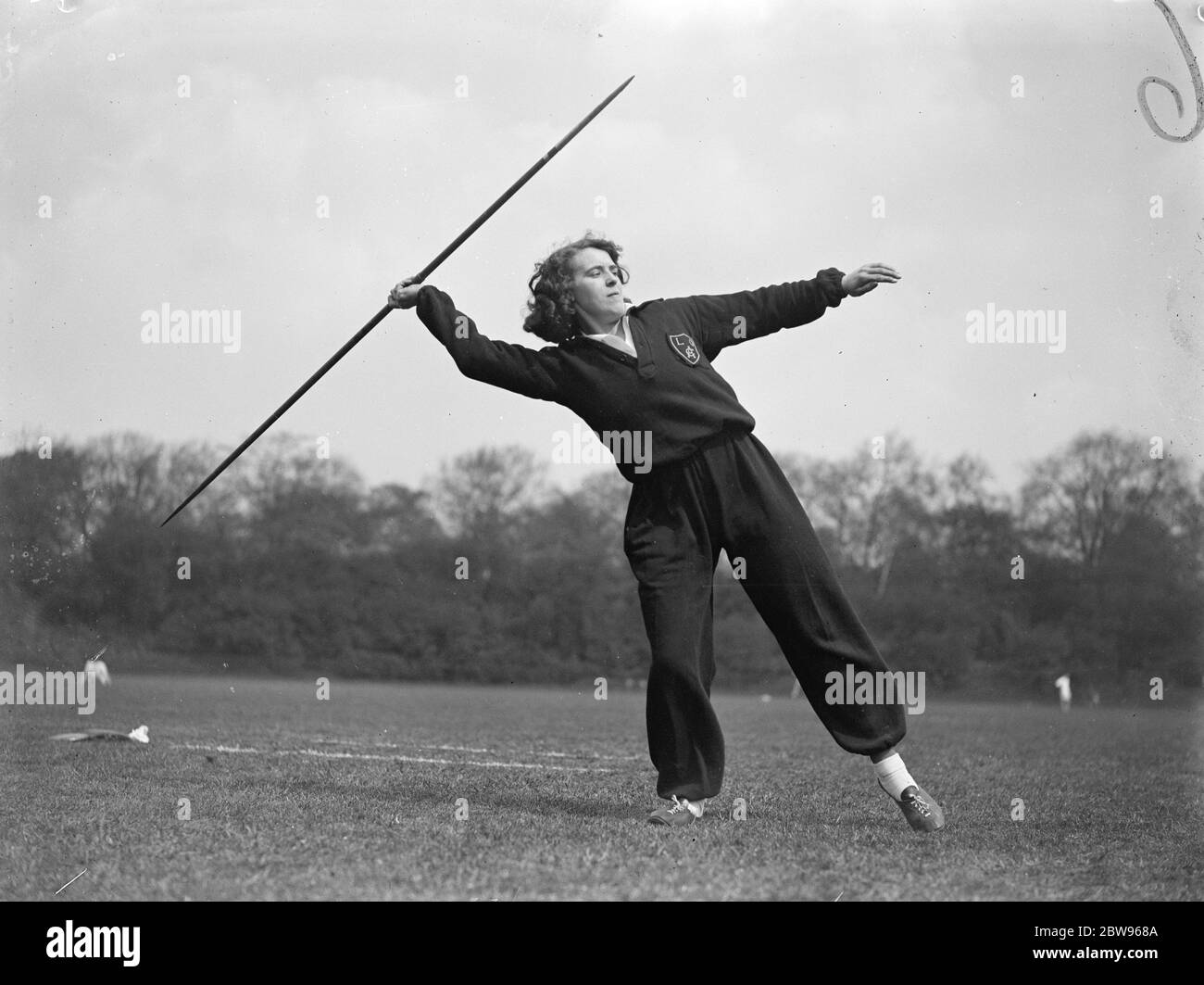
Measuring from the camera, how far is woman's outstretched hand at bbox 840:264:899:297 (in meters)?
4.95

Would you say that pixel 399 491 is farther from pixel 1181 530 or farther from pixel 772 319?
pixel 772 319

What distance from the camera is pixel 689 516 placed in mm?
5012

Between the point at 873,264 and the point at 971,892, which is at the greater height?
the point at 873,264

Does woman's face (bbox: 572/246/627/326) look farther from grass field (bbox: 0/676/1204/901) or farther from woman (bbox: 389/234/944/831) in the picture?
grass field (bbox: 0/676/1204/901)

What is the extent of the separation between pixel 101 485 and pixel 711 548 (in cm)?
1463

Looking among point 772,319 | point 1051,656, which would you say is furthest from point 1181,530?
point 772,319

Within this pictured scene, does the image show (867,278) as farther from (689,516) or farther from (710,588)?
(710,588)

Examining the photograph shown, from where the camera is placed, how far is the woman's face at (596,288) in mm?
5129

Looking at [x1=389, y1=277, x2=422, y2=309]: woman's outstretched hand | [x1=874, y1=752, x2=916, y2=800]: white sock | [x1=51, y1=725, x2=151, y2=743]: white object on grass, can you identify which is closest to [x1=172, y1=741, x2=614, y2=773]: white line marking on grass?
[x1=51, y1=725, x2=151, y2=743]: white object on grass

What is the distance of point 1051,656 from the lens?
34.1 m

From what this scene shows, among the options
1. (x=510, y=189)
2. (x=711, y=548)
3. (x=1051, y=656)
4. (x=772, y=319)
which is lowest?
(x=1051, y=656)

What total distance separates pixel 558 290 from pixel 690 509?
1.04 meters

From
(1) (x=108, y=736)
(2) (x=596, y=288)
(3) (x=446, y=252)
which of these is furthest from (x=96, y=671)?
(2) (x=596, y=288)
